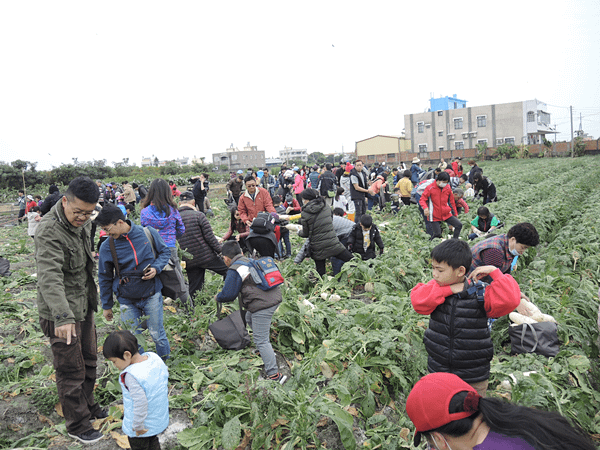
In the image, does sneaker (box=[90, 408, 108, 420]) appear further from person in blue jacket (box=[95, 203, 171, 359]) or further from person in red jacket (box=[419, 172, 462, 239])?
person in red jacket (box=[419, 172, 462, 239])

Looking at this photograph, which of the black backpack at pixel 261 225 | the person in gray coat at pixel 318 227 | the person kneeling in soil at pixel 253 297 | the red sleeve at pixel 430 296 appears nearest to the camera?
the red sleeve at pixel 430 296

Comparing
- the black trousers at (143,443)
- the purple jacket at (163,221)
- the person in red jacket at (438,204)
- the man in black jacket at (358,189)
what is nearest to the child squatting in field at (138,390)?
the black trousers at (143,443)

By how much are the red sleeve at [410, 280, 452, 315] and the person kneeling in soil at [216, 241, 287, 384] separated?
1630 millimetres

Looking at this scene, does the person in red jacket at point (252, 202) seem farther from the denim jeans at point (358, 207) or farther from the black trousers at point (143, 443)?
the black trousers at point (143, 443)

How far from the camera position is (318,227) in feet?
21.5

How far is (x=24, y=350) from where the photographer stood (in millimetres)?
5000

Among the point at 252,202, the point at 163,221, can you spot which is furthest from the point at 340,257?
the point at 163,221

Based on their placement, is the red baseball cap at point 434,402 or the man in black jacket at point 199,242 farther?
the man in black jacket at point 199,242

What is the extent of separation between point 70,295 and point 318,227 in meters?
3.95

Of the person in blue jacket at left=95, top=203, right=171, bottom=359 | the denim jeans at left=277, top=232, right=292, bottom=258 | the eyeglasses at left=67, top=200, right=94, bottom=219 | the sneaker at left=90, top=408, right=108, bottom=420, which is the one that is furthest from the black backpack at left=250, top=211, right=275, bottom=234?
the denim jeans at left=277, top=232, right=292, bottom=258

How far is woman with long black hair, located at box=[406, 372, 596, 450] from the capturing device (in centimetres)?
148

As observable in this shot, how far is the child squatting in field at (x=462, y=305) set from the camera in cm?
272

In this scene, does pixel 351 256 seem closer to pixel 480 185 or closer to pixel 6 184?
pixel 480 185

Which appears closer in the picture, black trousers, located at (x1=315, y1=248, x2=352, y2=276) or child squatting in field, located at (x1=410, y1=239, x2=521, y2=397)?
child squatting in field, located at (x1=410, y1=239, x2=521, y2=397)
